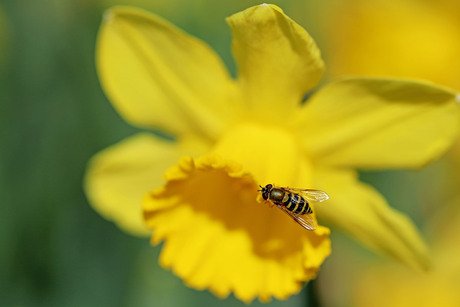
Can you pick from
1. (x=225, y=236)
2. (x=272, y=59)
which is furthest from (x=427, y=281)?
(x=272, y=59)

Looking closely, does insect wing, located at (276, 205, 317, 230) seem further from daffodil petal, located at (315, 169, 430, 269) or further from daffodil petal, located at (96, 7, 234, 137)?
daffodil petal, located at (96, 7, 234, 137)

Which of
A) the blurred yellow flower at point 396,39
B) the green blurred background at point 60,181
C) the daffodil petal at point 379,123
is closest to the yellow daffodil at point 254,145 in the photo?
the daffodil petal at point 379,123

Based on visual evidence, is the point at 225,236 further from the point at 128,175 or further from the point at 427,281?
the point at 427,281

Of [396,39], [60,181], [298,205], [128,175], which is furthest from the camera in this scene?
[396,39]

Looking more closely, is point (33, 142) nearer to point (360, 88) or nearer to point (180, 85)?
point (180, 85)

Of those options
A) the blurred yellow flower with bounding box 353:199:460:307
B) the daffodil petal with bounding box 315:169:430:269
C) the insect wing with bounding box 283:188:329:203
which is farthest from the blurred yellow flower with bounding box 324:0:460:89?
the insect wing with bounding box 283:188:329:203

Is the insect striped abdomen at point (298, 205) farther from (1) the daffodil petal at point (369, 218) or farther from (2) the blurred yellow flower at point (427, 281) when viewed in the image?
(2) the blurred yellow flower at point (427, 281)
